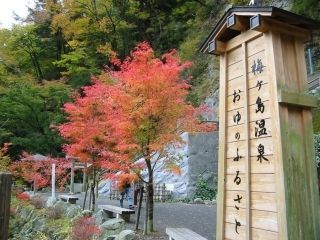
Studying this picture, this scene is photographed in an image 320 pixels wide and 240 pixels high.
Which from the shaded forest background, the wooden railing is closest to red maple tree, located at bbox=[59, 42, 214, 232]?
the wooden railing

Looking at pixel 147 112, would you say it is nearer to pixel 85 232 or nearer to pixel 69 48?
pixel 85 232

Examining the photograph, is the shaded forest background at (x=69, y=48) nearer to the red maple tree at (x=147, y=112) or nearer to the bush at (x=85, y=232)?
the red maple tree at (x=147, y=112)

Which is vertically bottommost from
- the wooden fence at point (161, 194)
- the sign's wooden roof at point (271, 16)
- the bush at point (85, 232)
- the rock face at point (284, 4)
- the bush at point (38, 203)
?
the bush at point (85, 232)

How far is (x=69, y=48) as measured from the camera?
31047mm

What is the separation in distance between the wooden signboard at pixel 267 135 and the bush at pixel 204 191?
41.7 ft

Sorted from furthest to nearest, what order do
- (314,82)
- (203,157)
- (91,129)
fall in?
(203,157) → (314,82) → (91,129)

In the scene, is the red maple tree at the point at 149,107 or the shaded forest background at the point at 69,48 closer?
the red maple tree at the point at 149,107

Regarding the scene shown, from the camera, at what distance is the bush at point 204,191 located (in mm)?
17516

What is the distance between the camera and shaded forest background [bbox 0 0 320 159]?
984 inches

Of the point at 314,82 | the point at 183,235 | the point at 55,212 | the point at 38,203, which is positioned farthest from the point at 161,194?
the point at 183,235

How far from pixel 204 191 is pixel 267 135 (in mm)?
13704

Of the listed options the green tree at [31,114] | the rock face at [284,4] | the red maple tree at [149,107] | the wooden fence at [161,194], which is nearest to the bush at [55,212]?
the red maple tree at [149,107]

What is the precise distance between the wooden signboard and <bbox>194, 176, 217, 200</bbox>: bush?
501 inches

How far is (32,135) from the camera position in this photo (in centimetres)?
2603
